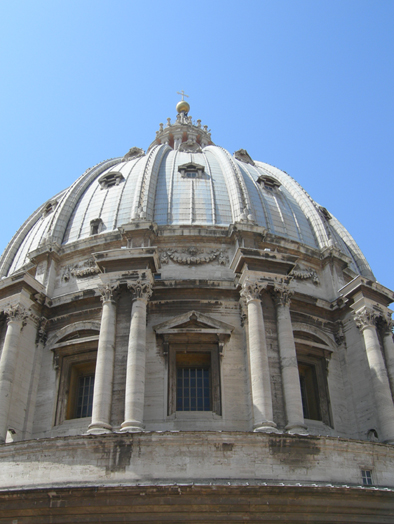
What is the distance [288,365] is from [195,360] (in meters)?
4.82

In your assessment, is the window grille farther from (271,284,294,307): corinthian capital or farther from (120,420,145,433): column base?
(271,284,294,307): corinthian capital

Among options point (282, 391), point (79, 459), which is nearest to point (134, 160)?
point (282, 391)

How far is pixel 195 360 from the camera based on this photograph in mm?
26875

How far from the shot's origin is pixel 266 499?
58.5 feet

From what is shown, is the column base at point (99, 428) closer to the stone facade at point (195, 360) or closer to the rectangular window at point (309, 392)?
the stone facade at point (195, 360)

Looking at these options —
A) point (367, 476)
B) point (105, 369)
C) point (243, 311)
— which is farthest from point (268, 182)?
point (367, 476)

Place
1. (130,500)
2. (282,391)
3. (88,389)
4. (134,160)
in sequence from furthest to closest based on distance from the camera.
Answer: (134,160) < (88,389) < (282,391) < (130,500)

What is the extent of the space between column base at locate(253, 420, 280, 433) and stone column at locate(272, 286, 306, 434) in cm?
91

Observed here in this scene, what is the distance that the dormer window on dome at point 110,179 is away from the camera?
37.3 meters

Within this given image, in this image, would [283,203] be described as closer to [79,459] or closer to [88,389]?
[88,389]

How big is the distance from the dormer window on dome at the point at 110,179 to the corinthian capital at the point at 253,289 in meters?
15.0

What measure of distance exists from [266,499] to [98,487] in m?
5.24

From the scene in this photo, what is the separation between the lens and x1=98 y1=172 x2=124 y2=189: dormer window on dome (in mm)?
37312

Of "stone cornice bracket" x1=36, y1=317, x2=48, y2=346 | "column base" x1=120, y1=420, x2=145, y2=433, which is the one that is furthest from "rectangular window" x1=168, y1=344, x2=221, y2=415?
"stone cornice bracket" x1=36, y1=317, x2=48, y2=346
